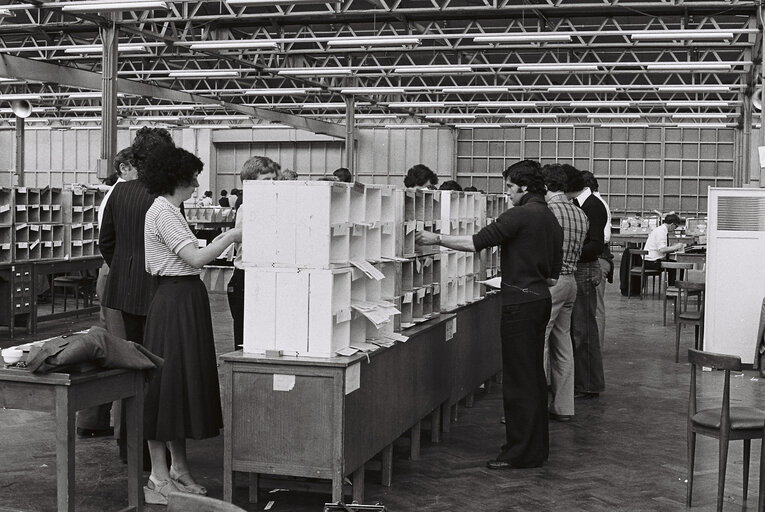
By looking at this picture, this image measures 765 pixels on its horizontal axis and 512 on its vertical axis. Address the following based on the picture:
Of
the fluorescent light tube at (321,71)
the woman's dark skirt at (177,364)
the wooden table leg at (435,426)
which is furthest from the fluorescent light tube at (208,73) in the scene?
the woman's dark skirt at (177,364)

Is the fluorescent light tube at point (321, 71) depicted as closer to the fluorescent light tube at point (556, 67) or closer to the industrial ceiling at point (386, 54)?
the industrial ceiling at point (386, 54)

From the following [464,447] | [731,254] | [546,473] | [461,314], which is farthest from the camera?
[731,254]

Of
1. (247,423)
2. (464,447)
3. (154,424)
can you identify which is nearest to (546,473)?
(464,447)

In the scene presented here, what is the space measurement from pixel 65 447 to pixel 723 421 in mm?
2744

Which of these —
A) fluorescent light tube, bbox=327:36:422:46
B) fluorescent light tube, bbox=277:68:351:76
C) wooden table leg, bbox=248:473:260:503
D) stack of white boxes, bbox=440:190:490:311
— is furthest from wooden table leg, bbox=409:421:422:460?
fluorescent light tube, bbox=277:68:351:76

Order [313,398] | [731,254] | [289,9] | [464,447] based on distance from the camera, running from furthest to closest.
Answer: [289,9]
[731,254]
[464,447]
[313,398]

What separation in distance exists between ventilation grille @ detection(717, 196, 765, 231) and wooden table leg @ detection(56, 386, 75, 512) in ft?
21.6

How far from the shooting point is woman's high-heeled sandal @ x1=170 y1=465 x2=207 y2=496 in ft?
14.1

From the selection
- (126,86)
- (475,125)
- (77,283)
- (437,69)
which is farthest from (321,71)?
(475,125)

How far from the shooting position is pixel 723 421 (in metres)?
4.14

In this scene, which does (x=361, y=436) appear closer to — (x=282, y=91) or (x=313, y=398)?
(x=313, y=398)

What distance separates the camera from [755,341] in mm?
8430

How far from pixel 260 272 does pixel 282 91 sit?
55.9ft

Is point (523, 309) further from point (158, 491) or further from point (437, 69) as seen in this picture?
point (437, 69)
